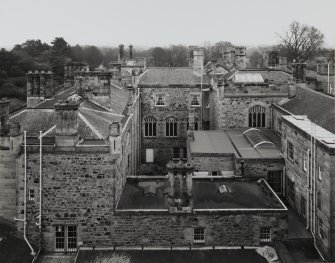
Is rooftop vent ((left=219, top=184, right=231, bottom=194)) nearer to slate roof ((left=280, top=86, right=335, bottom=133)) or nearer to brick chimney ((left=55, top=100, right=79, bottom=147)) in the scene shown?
slate roof ((left=280, top=86, right=335, bottom=133))

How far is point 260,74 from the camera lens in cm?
4275

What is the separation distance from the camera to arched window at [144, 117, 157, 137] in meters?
47.7

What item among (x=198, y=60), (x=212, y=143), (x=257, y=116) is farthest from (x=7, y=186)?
(x=198, y=60)

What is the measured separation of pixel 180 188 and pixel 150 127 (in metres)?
25.5

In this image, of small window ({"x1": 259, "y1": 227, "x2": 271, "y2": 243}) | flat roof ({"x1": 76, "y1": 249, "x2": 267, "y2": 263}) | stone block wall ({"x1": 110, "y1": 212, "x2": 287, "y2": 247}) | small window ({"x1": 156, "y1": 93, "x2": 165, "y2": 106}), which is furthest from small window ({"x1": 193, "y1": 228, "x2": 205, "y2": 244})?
small window ({"x1": 156, "y1": 93, "x2": 165, "y2": 106})

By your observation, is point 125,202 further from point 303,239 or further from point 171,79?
point 171,79

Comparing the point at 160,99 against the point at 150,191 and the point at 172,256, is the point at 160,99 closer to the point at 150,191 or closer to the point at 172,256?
the point at 150,191

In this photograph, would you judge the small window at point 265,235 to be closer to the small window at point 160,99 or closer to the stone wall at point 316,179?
the stone wall at point 316,179

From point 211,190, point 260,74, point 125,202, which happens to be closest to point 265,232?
point 211,190

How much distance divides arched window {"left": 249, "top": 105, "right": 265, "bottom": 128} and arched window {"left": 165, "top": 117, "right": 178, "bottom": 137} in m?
9.75

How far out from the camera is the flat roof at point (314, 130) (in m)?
22.0

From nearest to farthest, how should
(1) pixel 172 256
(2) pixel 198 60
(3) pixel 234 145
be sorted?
1. (1) pixel 172 256
2. (3) pixel 234 145
3. (2) pixel 198 60

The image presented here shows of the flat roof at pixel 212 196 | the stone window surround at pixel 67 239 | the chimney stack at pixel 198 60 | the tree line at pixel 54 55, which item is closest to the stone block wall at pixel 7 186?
the stone window surround at pixel 67 239

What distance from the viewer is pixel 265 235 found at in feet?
74.4
